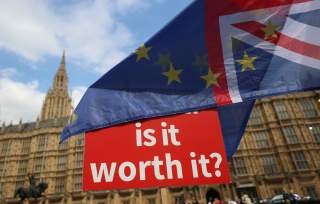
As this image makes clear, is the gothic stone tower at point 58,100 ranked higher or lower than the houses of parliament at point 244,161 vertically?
higher

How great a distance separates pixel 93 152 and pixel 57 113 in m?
58.3

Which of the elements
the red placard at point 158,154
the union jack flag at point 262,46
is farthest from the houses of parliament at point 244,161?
the red placard at point 158,154

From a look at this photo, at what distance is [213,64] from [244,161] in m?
28.0

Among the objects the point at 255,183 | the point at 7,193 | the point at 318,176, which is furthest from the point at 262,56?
the point at 7,193

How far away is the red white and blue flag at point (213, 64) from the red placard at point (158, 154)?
0.49 feet

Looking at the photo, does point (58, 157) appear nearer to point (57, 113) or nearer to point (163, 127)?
point (57, 113)

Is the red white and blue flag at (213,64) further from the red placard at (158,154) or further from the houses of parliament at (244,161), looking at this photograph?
the houses of parliament at (244,161)

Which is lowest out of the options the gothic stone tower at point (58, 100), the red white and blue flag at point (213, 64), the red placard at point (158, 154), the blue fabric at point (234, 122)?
the red placard at point (158, 154)

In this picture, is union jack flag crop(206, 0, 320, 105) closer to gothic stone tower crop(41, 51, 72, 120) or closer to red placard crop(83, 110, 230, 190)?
red placard crop(83, 110, 230, 190)

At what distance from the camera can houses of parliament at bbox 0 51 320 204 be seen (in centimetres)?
2611

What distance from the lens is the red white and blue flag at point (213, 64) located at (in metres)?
3.05

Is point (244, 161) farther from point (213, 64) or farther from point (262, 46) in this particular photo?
point (213, 64)

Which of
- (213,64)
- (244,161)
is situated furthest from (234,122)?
(244,161)

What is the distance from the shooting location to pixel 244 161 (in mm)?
28203
